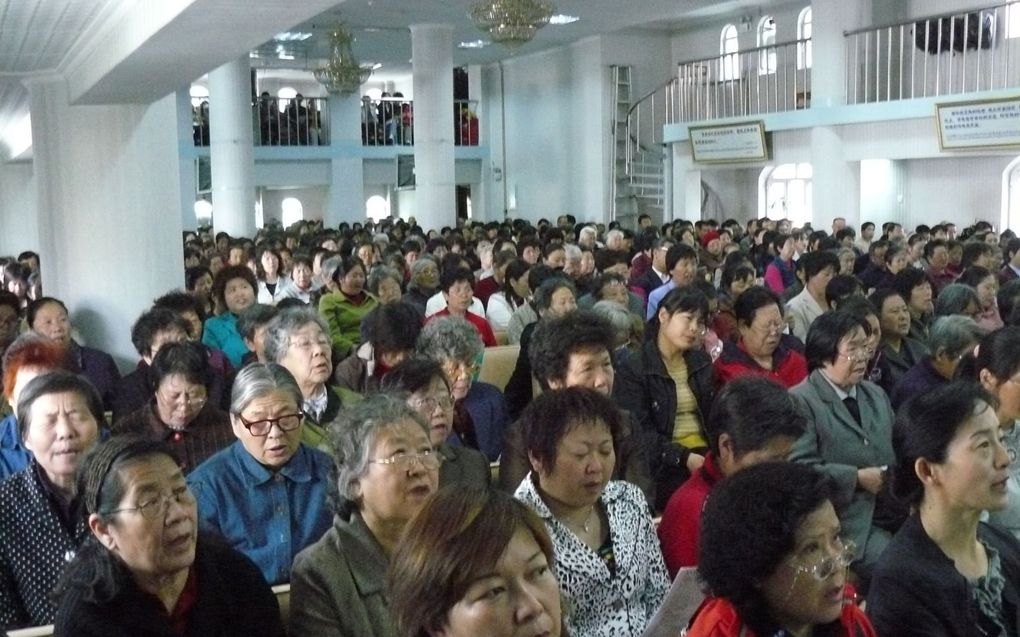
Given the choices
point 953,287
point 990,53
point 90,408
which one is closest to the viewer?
point 90,408

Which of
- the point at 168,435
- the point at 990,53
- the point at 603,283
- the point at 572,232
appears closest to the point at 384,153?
the point at 572,232

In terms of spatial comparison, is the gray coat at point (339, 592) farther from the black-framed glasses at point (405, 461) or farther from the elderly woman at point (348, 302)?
the elderly woman at point (348, 302)

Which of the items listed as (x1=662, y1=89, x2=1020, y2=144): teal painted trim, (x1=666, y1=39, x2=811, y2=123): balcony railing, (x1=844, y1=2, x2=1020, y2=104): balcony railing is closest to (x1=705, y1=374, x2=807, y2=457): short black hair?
(x1=662, y1=89, x2=1020, y2=144): teal painted trim

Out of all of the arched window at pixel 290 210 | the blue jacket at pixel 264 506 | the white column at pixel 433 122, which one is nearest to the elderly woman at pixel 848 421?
the blue jacket at pixel 264 506

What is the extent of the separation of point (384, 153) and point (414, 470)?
76.8 feet

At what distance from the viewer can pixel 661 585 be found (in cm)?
319

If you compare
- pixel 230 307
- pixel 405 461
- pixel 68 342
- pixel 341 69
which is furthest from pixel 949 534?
pixel 341 69

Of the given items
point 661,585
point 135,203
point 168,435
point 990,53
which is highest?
point 990,53

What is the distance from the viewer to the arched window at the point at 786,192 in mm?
20484

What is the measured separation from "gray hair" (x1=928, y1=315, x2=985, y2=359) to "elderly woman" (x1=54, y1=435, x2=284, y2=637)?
3.46 meters

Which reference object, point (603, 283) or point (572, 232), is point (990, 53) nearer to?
point (572, 232)

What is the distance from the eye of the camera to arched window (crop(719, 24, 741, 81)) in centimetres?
2098

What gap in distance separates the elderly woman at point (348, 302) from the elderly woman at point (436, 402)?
11.9 feet

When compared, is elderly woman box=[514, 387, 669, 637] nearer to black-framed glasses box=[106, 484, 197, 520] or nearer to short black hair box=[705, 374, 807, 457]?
short black hair box=[705, 374, 807, 457]
